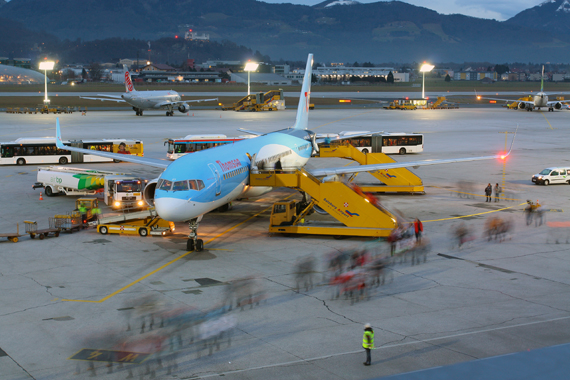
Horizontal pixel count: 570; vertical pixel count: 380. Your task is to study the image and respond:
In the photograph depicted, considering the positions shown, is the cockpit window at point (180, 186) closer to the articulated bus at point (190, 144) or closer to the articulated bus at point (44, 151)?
the articulated bus at point (190, 144)

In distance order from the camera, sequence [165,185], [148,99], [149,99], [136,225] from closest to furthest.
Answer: [165,185] < [136,225] < [148,99] < [149,99]

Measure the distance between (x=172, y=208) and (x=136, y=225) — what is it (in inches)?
273

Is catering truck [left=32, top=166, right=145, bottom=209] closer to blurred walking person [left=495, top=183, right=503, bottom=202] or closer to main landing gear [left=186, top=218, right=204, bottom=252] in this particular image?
main landing gear [left=186, top=218, right=204, bottom=252]

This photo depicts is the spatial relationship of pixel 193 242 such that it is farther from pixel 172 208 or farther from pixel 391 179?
pixel 391 179

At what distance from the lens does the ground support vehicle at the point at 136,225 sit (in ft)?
116

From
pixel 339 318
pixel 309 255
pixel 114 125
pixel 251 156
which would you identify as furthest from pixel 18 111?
pixel 339 318

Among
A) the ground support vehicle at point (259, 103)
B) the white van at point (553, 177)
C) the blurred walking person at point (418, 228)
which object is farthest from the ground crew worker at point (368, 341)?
the ground support vehicle at point (259, 103)

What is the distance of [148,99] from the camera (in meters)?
126

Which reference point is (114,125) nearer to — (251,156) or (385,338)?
(251,156)

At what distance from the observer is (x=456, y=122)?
380ft

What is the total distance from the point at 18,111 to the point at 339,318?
121 meters

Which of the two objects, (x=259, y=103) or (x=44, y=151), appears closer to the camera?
(x=44, y=151)

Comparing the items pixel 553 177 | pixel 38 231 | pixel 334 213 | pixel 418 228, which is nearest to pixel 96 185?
pixel 38 231

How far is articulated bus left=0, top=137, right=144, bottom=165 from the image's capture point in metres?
64.9
